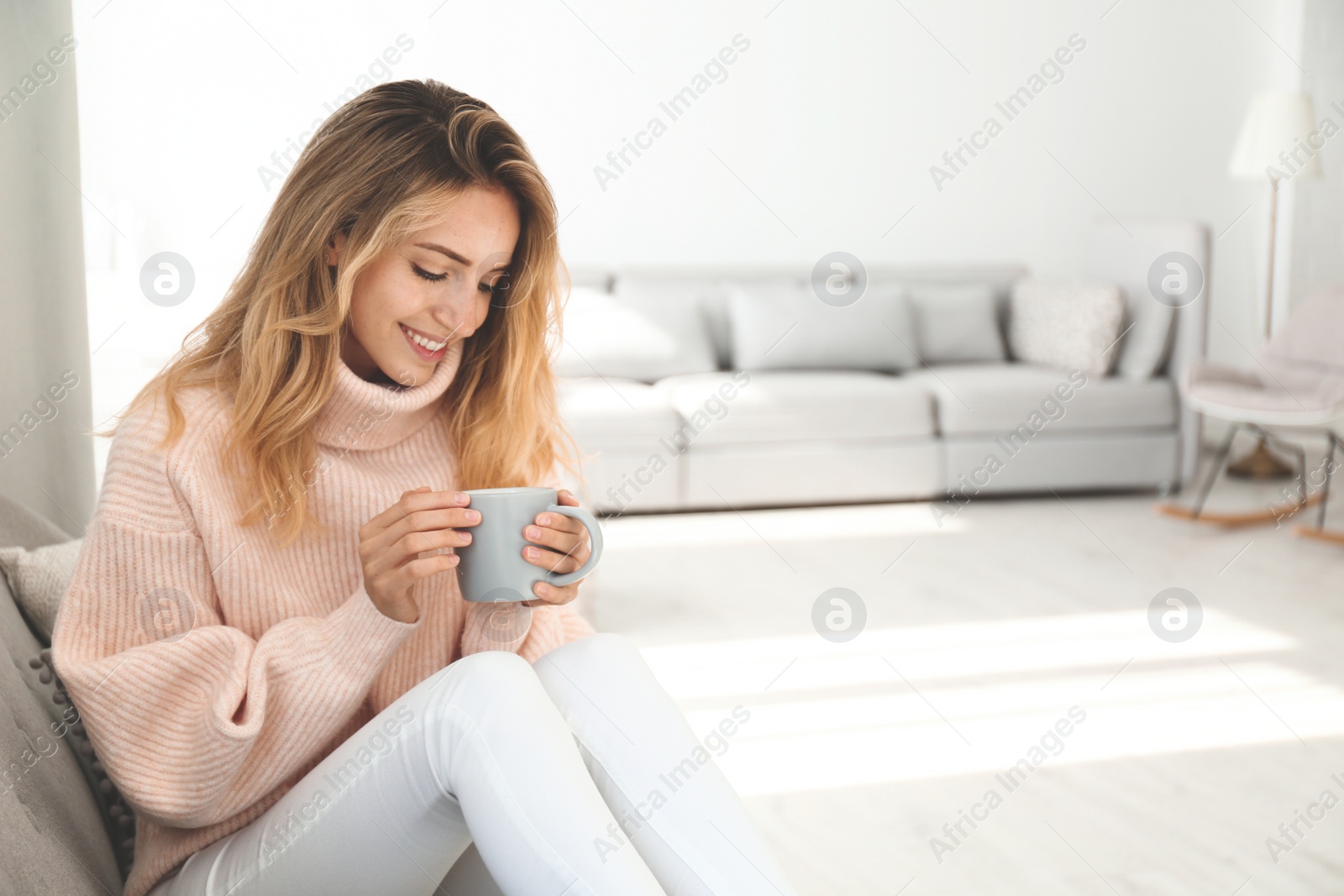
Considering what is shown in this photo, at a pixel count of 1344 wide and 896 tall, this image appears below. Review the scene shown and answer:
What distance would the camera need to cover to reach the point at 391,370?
1094 millimetres

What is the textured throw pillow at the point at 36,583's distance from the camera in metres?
1.11

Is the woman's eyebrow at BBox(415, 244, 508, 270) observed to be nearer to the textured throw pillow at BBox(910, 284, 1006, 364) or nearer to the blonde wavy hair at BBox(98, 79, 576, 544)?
the blonde wavy hair at BBox(98, 79, 576, 544)

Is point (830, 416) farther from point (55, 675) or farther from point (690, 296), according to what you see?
point (55, 675)

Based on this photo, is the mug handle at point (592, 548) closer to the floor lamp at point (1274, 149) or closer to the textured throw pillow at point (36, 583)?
the textured throw pillow at point (36, 583)

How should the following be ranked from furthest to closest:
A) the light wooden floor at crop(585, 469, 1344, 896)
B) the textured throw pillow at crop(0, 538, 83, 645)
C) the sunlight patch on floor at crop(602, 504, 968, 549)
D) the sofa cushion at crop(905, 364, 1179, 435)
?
the sofa cushion at crop(905, 364, 1179, 435) → the sunlight patch on floor at crop(602, 504, 968, 549) → the light wooden floor at crop(585, 469, 1344, 896) → the textured throw pillow at crop(0, 538, 83, 645)

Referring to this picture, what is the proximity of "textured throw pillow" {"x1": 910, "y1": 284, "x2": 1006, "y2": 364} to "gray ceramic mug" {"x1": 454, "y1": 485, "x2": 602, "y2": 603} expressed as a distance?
3.68m

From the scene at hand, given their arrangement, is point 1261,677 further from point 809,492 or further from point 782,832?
point 809,492

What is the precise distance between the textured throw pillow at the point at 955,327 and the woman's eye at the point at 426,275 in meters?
3.57

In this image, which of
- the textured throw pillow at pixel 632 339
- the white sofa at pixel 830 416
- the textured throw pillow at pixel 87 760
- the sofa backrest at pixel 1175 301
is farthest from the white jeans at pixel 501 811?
the sofa backrest at pixel 1175 301

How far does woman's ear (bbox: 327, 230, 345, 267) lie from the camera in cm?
104

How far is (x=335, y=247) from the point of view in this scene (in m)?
1.05

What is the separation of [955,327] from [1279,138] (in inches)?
59.6

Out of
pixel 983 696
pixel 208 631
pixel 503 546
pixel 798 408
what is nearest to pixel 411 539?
pixel 503 546

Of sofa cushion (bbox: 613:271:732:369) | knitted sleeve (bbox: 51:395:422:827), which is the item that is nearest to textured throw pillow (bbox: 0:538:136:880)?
knitted sleeve (bbox: 51:395:422:827)
